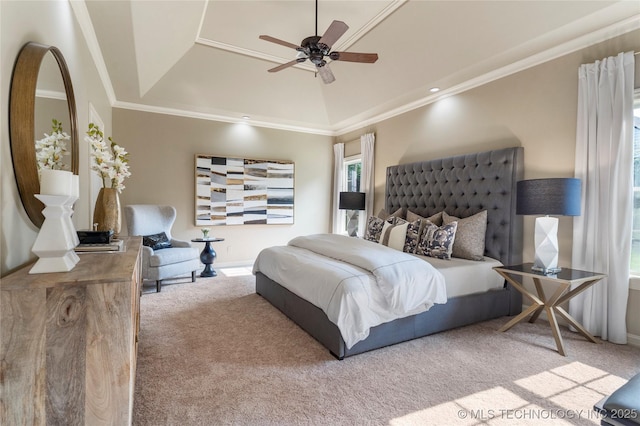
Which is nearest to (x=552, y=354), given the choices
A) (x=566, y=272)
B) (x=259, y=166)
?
(x=566, y=272)

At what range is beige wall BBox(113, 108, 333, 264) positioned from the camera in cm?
509

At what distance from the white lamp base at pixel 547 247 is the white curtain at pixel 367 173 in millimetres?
3052

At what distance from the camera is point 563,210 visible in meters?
2.60

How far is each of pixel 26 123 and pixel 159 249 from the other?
319 centimetres

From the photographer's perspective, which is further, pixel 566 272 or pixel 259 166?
pixel 259 166

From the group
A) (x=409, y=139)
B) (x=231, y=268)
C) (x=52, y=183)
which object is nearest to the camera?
(x=52, y=183)

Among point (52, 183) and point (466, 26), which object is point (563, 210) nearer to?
point (466, 26)

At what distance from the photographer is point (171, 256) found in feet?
13.9

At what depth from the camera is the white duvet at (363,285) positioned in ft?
7.69

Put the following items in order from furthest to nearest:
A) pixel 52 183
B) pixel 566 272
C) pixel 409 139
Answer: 1. pixel 409 139
2. pixel 566 272
3. pixel 52 183

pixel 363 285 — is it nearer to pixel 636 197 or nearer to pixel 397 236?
pixel 397 236

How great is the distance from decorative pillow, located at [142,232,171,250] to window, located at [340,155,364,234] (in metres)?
3.32

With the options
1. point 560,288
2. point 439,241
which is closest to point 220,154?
point 439,241

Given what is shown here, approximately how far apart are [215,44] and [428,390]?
171 inches
